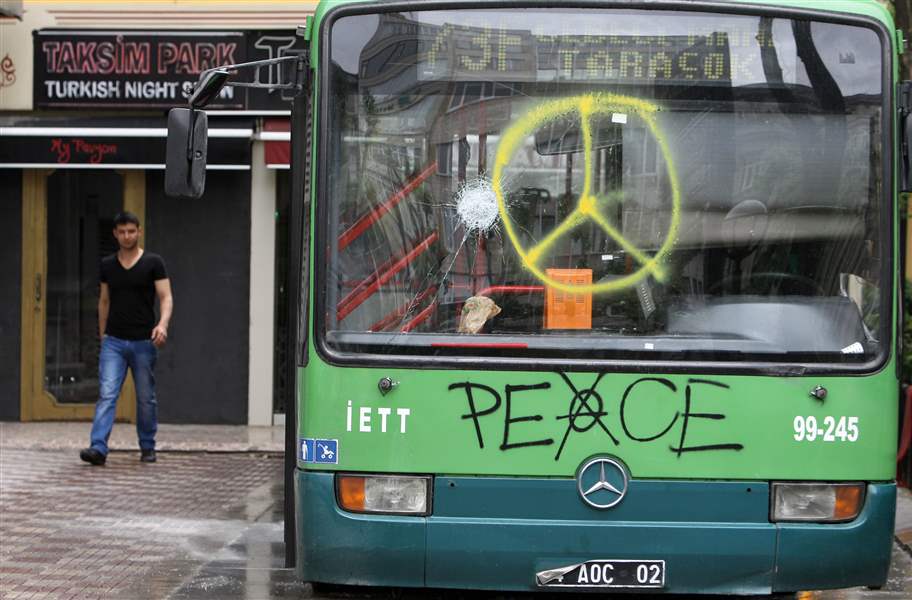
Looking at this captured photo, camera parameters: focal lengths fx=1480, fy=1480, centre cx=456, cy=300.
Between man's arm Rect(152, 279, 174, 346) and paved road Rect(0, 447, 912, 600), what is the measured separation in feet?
3.31

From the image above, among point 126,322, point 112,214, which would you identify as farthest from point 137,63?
point 126,322

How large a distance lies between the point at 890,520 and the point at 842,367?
2.08 ft

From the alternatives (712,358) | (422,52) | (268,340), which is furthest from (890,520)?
(268,340)

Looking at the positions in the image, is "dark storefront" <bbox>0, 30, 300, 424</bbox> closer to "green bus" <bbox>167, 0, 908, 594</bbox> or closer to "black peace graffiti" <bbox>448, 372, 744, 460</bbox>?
"green bus" <bbox>167, 0, 908, 594</bbox>

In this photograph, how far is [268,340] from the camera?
13.9 metres

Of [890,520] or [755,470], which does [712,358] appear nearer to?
[755,470]

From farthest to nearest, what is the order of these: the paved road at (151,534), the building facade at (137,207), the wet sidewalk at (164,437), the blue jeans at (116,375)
→ the building facade at (137,207)
the wet sidewalk at (164,437)
the blue jeans at (116,375)
the paved road at (151,534)

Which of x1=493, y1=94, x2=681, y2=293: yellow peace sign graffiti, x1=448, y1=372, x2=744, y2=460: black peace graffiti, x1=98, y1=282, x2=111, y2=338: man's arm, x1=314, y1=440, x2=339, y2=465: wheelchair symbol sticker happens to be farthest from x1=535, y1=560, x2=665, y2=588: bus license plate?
x1=98, y1=282, x2=111, y2=338: man's arm

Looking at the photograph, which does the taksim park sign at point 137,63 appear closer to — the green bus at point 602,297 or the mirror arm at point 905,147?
the green bus at point 602,297

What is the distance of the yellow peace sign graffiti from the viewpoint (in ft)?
18.7

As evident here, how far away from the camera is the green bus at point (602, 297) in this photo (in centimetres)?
565

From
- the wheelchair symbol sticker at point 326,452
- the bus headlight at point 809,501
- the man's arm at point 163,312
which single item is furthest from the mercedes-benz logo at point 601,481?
the man's arm at point 163,312

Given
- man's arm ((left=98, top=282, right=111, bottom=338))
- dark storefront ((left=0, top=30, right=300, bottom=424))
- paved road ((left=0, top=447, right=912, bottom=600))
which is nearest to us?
paved road ((left=0, top=447, right=912, bottom=600))

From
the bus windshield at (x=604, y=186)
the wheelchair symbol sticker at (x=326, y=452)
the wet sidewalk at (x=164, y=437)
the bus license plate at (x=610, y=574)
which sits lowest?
the wet sidewalk at (x=164, y=437)
